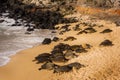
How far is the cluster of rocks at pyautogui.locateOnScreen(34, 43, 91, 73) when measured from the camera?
60.4 feet

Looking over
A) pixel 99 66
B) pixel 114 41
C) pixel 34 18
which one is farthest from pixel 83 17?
pixel 99 66

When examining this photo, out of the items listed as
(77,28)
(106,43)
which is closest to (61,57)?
(106,43)

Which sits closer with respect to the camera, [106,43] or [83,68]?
[83,68]

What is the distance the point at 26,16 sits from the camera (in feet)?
127

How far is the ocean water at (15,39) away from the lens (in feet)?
75.9

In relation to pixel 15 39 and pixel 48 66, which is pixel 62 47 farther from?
pixel 15 39

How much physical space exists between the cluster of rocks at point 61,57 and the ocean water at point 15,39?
281 cm

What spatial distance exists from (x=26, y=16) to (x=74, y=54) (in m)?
19.1

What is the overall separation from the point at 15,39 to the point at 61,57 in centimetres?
916

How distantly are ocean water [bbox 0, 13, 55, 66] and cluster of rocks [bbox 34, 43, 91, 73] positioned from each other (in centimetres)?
281

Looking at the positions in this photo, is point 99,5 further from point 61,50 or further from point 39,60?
point 39,60

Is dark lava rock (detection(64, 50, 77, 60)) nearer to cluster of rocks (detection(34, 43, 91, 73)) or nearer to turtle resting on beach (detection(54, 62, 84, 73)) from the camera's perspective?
cluster of rocks (detection(34, 43, 91, 73))

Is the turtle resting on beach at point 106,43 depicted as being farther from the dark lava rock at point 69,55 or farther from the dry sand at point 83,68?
the dark lava rock at point 69,55

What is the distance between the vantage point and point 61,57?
65.9ft
